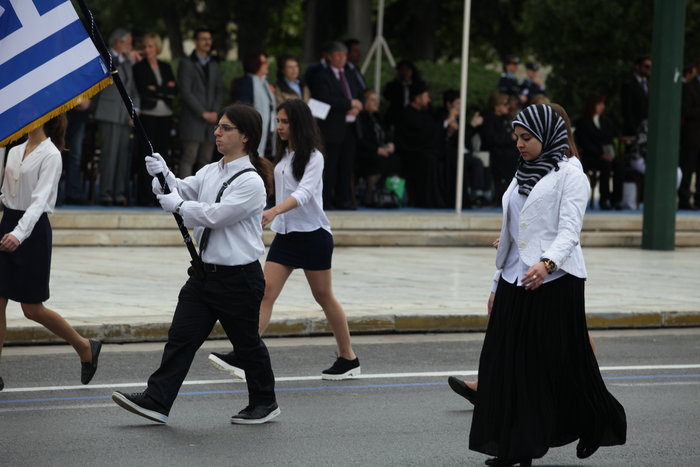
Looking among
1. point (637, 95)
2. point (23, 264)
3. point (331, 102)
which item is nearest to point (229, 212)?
point (23, 264)

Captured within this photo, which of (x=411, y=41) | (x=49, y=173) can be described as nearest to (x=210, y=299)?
(x=49, y=173)

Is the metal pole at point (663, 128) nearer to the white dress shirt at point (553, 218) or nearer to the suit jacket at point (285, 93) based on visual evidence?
the suit jacket at point (285, 93)

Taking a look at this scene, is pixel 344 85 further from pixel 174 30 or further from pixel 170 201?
pixel 174 30

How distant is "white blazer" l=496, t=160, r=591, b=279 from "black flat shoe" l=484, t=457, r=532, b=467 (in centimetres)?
91

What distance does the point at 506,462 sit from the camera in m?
6.70

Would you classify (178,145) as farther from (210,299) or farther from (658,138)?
(210,299)

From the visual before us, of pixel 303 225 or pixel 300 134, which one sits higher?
pixel 300 134

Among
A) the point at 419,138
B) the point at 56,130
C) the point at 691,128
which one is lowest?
the point at 419,138

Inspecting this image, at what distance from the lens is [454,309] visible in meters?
12.0

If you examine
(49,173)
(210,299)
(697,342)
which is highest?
(49,173)

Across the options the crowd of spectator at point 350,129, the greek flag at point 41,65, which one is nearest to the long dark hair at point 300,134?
the greek flag at point 41,65

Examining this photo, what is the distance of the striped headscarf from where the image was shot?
680cm

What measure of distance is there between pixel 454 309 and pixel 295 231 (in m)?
3.02

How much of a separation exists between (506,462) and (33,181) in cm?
339
